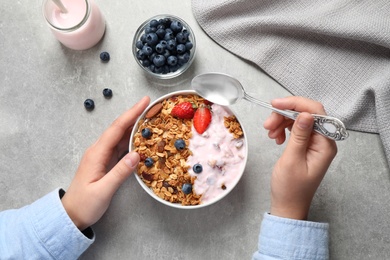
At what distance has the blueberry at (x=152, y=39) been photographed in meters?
1.16

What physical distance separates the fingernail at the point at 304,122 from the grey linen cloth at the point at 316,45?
0.29 meters

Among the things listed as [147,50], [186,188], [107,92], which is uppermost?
[147,50]

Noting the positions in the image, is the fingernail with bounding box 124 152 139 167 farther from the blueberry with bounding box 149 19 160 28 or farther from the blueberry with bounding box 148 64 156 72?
the blueberry with bounding box 149 19 160 28

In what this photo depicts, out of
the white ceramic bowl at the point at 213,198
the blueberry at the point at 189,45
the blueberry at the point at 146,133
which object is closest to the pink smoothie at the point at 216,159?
the white ceramic bowl at the point at 213,198

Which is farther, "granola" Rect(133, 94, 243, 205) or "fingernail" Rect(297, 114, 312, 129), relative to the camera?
"granola" Rect(133, 94, 243, 205)

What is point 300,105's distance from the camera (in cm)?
103

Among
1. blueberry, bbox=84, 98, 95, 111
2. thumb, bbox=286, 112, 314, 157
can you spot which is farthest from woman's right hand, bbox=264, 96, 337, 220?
blueberry, bbox=84, 98, 95, 111

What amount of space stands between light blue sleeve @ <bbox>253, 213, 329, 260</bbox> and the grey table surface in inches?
5.2

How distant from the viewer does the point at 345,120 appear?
1.20 metres

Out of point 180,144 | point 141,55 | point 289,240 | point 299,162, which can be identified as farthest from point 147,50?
point 289,240

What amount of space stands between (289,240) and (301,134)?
27cm

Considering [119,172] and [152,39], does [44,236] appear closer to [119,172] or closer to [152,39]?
[119,172]

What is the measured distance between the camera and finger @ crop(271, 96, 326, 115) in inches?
40.3

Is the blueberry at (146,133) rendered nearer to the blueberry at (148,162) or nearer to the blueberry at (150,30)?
the blueberry at (148,162)
